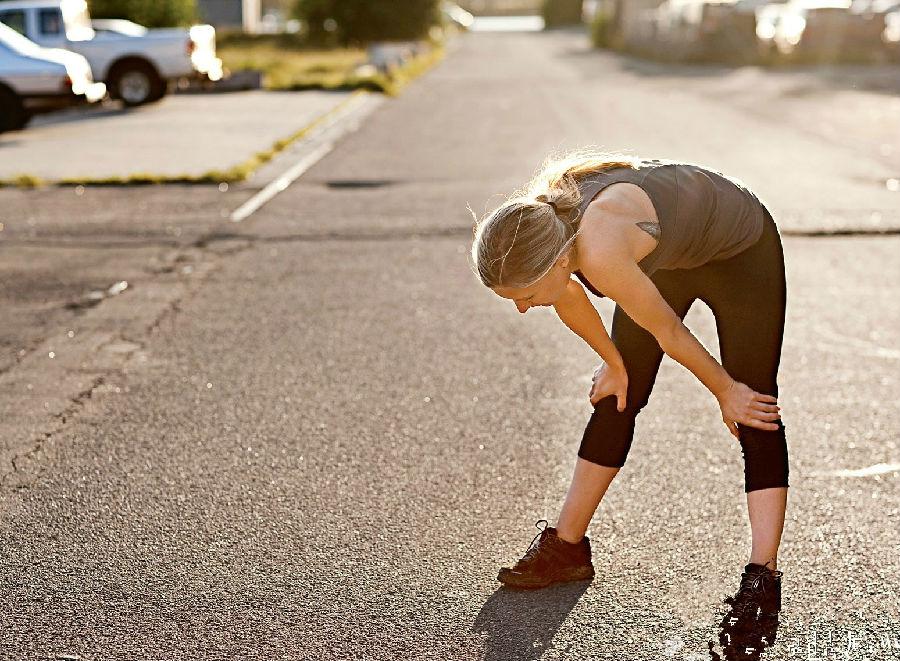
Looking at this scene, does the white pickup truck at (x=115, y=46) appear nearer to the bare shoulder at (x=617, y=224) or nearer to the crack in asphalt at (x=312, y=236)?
the crack in asphalt at (x=312, y=236)

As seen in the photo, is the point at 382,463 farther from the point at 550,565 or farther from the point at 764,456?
the point at 764,456

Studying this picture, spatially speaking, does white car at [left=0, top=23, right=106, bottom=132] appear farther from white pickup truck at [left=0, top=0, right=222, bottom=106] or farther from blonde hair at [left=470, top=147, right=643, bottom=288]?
blonde hair at [left=470, top=147, right=643, bottom=288]

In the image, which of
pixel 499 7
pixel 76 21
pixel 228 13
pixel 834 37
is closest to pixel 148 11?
pixel 76 21

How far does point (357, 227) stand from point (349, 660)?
286 inches

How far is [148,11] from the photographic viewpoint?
4012 cm

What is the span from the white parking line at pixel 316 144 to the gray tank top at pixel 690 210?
305 inches

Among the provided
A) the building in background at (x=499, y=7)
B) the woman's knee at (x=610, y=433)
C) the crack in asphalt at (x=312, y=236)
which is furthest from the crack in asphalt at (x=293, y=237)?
the building in background at (x=499, y=7)

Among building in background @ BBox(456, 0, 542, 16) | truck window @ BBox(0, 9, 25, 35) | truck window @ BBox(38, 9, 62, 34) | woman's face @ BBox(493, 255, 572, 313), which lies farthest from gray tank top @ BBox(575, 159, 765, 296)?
building in background @ BBox(456, 0, 542, 16)

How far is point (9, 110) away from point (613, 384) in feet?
54.2

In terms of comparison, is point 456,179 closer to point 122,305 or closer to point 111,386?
point 122,305

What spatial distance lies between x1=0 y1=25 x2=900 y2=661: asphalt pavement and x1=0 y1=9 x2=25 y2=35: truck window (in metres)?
14.0

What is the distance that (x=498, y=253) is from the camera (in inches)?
117

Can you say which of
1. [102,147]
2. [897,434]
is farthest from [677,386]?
[102,147]

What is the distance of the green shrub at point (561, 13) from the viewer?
84.1m
